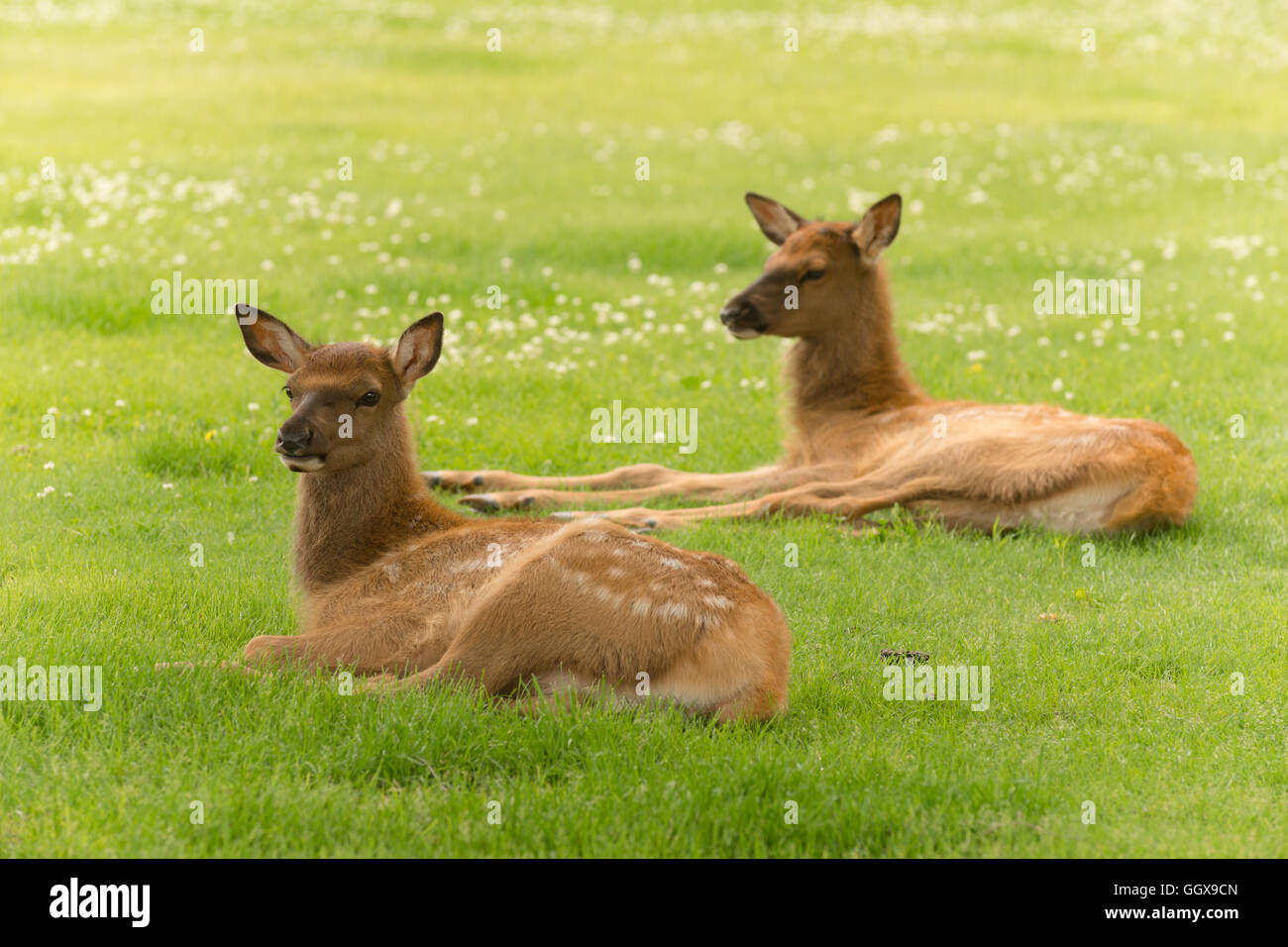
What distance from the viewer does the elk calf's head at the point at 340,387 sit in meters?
5.92

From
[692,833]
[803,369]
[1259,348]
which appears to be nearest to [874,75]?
[1259,348]

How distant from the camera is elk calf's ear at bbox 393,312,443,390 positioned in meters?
6.17

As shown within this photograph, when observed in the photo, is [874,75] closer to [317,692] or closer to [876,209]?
[876,209]

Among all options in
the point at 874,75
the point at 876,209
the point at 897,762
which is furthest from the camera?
the point at 874,75

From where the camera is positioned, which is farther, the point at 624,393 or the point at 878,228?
the point at 624,393

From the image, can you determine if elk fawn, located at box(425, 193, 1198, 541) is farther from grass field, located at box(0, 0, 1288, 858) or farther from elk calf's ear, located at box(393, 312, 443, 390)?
elk calf's ear, located at box(393, 312, 443, 390)

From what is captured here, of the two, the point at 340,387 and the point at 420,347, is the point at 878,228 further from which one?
the point at 340,387

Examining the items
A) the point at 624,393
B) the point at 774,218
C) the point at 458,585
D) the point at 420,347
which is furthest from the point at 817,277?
the point at 458,585

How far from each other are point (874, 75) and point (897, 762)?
22692mm

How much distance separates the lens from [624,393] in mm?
10367

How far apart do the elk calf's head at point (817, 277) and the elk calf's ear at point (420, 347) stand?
11.1ft

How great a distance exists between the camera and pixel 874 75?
26156mm

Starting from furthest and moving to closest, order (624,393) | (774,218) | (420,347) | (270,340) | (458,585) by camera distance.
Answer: (624,393)
(774,218)
(270,340)
(420,347)
(458,585)

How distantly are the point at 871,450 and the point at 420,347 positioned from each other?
373 centimetres
